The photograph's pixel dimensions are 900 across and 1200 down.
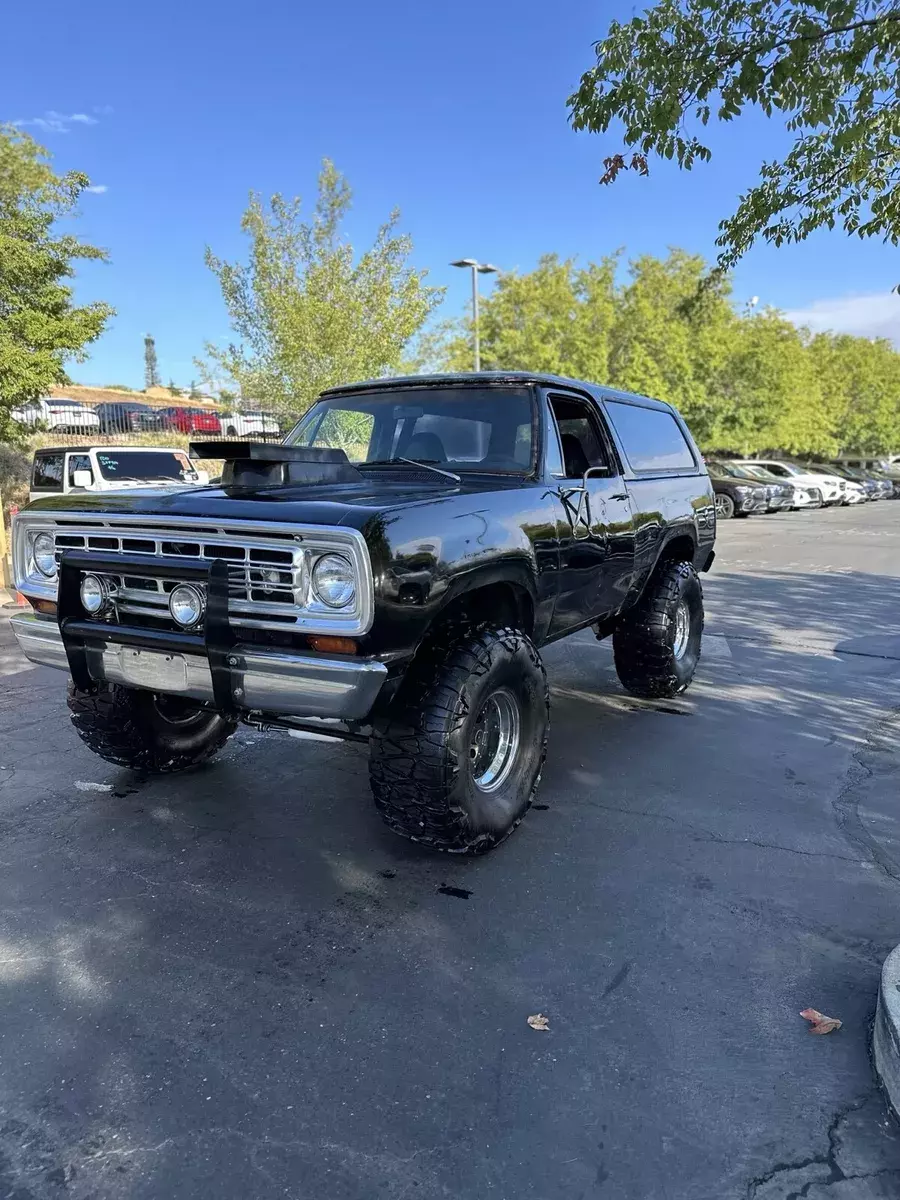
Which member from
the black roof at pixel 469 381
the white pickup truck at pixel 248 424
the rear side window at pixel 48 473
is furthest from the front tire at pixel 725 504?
the black roof at pixel 469 381

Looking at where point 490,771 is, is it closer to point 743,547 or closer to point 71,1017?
point 71,1017

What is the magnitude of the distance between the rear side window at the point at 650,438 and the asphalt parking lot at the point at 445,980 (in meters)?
1.91

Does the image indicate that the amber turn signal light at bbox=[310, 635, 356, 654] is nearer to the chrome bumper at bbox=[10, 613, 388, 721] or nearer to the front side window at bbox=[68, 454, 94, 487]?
the chrome bumper at bbox=[10, 613, 388, 721]

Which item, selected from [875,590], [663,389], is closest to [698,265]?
[663,389]

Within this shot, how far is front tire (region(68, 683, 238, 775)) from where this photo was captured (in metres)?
4.08

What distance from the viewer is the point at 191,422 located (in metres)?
30.9

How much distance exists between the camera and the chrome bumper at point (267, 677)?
2.89 metres

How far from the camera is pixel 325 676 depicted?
289 cm

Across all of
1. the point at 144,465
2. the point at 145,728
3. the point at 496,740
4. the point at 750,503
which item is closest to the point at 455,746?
the point at 496,740

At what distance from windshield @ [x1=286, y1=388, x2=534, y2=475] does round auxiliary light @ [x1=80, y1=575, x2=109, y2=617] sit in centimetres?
163

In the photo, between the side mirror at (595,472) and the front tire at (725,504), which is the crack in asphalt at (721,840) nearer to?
the side mirror at (595,472)

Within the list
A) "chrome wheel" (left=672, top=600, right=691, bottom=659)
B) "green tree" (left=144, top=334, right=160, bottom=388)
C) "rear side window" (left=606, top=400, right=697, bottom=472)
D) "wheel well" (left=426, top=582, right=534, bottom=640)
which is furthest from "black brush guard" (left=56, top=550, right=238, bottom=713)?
"green tree" (left=144, top=334, right=160, bottom=388)

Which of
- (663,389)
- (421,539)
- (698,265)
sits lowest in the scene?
(421,539)

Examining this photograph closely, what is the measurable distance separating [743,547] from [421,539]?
602 inches
